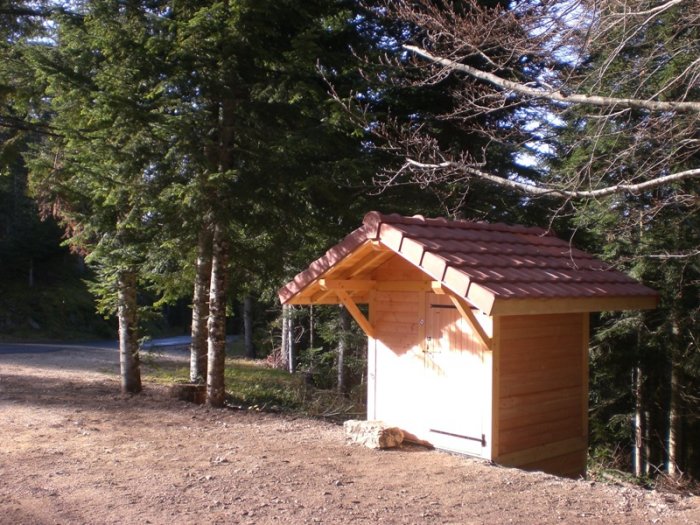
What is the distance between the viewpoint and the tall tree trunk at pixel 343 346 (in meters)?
16.2

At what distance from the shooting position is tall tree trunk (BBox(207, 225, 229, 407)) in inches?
434

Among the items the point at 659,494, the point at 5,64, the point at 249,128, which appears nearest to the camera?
the point at 659,494

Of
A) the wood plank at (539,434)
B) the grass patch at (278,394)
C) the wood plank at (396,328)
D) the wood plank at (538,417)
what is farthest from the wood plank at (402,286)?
the grass patch at (278,394)

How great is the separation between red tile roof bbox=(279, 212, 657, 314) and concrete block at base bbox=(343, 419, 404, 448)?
201cm

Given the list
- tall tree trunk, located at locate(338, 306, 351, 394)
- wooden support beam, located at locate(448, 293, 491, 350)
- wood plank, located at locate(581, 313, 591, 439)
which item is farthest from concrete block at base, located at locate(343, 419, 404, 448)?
tall tree trunk, located at locate(338, 306, 351, 394)

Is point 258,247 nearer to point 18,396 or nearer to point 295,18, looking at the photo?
point 295,18

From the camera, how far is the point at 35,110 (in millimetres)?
13008

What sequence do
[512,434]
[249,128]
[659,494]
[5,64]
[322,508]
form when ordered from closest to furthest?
[322,508], [659,494], [512,434], [249,128], [5,64]

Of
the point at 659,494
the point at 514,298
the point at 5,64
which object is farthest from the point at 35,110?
the point at 659,494

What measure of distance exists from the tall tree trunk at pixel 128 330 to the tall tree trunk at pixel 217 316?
5.59ft

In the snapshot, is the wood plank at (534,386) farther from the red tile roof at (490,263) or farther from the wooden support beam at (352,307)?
the wooden support beam at (352,307)

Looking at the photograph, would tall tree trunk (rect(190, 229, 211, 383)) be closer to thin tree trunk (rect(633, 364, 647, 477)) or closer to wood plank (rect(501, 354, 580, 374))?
wood plank (rect(501, 354, 580, 374))

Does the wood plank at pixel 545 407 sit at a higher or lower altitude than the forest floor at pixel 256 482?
higher

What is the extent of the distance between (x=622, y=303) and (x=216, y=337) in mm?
6325
